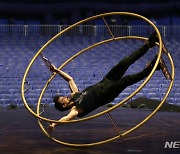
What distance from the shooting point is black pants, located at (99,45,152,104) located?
5.63 meters

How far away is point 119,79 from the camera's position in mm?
5730

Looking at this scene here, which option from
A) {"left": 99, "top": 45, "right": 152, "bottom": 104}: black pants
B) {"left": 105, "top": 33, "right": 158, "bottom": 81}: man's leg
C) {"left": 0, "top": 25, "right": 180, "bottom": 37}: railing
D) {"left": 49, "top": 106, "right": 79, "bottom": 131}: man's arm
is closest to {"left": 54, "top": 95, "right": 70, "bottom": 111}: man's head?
{"left": 49, "top": 106, "right": 79, "bottom": 131}: man's arm

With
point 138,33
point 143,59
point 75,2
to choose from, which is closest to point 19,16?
point 75,2

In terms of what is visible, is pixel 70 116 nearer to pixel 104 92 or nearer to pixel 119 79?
pixel 104 92

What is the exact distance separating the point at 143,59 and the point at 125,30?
13.1ft

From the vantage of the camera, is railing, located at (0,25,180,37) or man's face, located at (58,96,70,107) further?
railing, located at (0,25,180,37)

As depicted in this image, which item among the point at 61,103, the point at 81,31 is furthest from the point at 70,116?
the point at 81,31

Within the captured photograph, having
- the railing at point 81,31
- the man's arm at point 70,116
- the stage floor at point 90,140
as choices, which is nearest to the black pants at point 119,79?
the man's arm at point 70,116

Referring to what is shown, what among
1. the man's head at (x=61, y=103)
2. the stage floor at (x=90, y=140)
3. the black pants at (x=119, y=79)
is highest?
the black pants at (x=119, y=79)

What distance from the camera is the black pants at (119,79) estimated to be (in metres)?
5.63

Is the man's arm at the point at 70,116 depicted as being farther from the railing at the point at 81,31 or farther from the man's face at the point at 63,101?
the railing at the point at 81,31

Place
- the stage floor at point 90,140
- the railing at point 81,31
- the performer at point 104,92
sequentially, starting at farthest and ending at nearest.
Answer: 1. the railing at point 81,31
2. the performer at point 104,92
3. the stage floor at point 90,140

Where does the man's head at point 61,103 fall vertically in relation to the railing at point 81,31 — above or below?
above

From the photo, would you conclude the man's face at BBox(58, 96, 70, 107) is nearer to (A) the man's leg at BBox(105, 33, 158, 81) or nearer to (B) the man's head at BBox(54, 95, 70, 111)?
(B) the man's head at BBox(54, 95, 70, 111)
